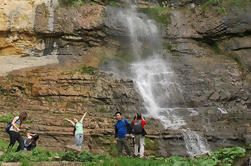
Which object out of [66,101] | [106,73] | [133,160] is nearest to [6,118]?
[66,101]

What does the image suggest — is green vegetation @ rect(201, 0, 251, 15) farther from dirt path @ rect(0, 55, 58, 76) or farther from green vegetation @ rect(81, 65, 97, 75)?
dirt path @ rect(0, 55, 58, 76)

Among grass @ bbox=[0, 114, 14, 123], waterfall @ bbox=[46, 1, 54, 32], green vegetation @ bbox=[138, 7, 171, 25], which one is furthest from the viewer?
green vegetation @ bbox=[138, 7, 171, 25]

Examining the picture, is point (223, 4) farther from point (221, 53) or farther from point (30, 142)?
point (30, 142)

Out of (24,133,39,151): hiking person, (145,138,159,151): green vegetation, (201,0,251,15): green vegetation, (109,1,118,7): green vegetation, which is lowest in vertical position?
(24,133,39,151): hiking person

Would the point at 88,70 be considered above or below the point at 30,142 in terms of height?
above

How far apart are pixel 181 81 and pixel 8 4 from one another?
40.4ft

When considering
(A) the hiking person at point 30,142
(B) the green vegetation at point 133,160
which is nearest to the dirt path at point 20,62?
(A) the hiking person at point 30,142

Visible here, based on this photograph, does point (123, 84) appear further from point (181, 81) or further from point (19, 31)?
point (19, 31)

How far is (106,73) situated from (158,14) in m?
8.68

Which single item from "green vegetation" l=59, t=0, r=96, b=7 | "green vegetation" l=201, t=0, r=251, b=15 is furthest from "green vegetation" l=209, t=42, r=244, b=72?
"green vegetation" l=59, t=0, r=96, b=7

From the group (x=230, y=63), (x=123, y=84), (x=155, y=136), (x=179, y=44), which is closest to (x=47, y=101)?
(x=123, y=84)

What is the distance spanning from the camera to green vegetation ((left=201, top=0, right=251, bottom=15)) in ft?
66.3

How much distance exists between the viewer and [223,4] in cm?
2048

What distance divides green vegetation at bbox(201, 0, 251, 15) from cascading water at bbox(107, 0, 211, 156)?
4.63 m
